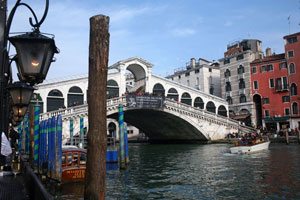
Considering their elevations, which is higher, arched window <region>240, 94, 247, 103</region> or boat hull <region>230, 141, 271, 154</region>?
arched window <region>240, 94, 247, 103</region>

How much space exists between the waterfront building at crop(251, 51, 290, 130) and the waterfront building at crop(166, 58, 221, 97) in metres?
8.01

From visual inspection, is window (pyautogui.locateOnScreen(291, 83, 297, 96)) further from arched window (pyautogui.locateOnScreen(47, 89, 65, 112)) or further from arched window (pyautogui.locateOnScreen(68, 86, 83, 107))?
arched window (pyautogui.locateOnScreen(47, 89, 65, 112))

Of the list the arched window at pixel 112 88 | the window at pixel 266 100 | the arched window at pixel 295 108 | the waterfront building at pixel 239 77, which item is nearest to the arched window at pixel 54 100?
the arched window at pixel 112 88

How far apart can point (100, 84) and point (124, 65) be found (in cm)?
2681

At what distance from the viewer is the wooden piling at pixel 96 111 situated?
3695mm

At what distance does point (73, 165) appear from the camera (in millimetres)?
10719

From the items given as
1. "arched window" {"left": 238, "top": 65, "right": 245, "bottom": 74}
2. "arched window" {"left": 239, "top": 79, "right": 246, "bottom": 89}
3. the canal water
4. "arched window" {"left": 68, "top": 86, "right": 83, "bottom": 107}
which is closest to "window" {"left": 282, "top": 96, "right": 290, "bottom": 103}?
"arched window" {"left": 239, "top": 79, "right": 246, "bottom": 89}

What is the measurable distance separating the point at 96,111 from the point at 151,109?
23789mm

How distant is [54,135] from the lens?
10.1m

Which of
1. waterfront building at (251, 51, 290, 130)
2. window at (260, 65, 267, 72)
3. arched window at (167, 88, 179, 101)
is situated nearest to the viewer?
waterfront building at (251, 51, 290, 130)

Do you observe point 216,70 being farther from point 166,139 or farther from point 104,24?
point 104,24

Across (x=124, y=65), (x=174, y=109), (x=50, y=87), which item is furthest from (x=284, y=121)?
(x=50, y=87)

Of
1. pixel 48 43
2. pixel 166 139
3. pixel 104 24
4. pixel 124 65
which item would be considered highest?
pixel 124 65

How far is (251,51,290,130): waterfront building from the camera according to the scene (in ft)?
102
